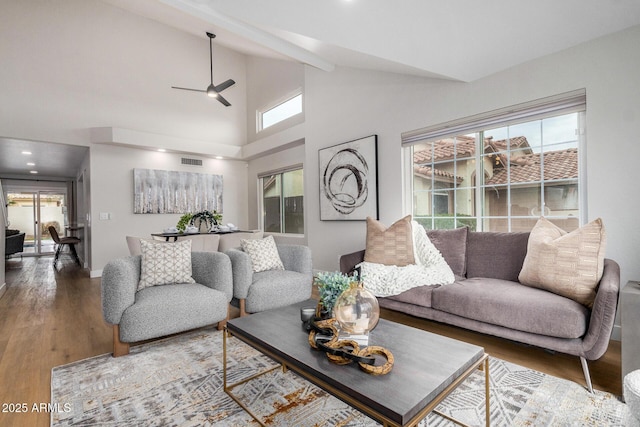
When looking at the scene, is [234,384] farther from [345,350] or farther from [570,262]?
[570,262]

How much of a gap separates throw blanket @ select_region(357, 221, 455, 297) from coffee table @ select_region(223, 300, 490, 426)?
990 millimetres

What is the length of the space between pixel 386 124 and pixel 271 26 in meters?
1.87

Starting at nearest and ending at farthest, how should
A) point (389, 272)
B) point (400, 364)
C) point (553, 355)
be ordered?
point (400, 364), point (553, 355), point (389, 272)

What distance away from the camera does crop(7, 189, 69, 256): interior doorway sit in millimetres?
9070

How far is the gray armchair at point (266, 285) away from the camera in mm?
2893

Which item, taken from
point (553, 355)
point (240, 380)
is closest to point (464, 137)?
point (553, 355)

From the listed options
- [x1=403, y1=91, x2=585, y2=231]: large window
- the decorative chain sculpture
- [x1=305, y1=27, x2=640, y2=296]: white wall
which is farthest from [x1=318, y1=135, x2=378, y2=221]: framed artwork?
the decorative chain sculpture

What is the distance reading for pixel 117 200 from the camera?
5824 mm

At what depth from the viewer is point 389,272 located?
287 centimetres

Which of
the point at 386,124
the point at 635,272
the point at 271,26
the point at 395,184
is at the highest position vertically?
the point at 271,26

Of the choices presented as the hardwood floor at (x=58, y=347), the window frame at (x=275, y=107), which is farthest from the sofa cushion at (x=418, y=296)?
the window frame at (x=275, y=107)

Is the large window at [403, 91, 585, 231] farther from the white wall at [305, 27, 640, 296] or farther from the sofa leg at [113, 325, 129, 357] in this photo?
the sofa leg at [113, 325, 129, 357]

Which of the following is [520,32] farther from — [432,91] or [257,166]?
[257,166]

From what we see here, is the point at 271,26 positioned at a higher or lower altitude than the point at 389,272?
higher
